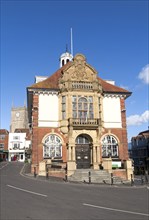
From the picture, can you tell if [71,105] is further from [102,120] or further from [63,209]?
[63,209]

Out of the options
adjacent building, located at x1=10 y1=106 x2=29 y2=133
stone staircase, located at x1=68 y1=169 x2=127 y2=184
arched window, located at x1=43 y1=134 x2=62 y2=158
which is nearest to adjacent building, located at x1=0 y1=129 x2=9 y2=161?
adjacent building, located at x1=10 y1=106 x2=29 y2=133

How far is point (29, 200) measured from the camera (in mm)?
11781

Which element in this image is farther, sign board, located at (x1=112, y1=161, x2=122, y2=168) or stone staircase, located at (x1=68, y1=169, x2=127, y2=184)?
sign board, located at (x1=112, y1=161, x2=122, y2=168)

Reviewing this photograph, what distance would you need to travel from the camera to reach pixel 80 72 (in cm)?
2919

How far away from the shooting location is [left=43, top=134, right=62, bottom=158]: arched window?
2683 centimetres

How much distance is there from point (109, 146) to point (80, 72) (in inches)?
396

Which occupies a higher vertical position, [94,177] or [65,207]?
[65,207]

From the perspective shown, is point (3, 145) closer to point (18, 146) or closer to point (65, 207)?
A: point (18, 146)

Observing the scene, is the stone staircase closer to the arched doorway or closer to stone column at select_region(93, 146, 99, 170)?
stone column at select_region(93, 146, 99, 170)

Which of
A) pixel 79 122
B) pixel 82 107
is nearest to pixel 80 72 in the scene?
pixel 82 107

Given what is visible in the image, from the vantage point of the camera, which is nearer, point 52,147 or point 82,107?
point 52,147

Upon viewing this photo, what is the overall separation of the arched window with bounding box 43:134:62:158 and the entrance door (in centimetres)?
230

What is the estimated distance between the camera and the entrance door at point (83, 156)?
2767cm

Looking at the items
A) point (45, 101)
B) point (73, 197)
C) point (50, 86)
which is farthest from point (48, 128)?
point (73, 197)
